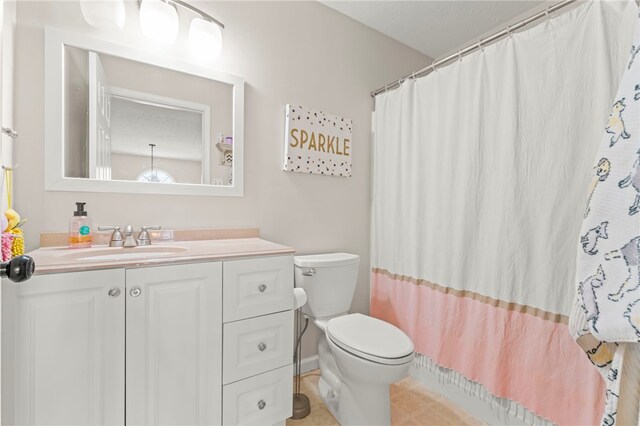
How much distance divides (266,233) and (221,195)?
34cm

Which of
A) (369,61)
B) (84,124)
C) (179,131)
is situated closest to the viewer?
(84,124)

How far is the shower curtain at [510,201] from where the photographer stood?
3.82 feet

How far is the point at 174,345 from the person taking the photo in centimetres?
106

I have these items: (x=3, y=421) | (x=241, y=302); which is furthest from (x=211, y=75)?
(x=3, y=421)

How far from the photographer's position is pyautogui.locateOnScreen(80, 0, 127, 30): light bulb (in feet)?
4.13

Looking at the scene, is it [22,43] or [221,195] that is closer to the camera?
[22,43]

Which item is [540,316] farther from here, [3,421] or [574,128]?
[3,421]

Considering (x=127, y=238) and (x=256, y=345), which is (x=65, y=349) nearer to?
(x=127, y=238)

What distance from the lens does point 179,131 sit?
1.53 metres

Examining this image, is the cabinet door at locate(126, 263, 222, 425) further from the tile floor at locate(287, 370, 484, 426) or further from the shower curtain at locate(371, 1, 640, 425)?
the shower curtain at locate(371, 1, 640, 425)

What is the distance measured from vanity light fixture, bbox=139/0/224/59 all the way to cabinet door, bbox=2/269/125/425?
1.13 m

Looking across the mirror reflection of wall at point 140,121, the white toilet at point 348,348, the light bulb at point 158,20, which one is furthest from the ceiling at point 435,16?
the white toilet at point 348,348

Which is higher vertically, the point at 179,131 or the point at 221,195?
the point at 179,131

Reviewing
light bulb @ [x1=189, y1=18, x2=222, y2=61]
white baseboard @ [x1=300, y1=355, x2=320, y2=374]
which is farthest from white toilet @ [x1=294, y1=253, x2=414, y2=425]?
light bulb @ [x1=189, y1=18, x2=222, y2=61]
